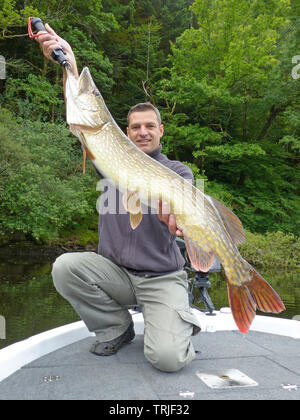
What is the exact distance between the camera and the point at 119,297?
2.58 m

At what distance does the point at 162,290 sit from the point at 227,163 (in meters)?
13.3

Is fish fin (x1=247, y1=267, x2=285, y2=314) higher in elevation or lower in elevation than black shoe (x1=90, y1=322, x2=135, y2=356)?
higher

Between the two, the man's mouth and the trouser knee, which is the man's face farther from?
the trouser knee

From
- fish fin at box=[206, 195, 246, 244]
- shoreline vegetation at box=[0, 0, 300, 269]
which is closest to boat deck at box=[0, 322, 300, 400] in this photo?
fish fin at box=[206, 195, 246, 244]

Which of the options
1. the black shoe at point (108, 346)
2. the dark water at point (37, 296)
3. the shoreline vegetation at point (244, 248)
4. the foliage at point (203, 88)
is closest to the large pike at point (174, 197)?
the black shoe at point (108, 346)

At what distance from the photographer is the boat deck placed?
1.87 m

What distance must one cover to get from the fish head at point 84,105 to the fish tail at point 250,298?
101 centimetres

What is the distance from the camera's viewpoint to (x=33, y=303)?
698 centimetres

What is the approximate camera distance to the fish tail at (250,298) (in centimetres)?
175

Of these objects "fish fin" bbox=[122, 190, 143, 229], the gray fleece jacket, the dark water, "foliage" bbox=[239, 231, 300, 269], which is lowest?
the dark water

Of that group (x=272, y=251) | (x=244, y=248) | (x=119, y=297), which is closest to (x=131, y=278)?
(x=119, y=297)

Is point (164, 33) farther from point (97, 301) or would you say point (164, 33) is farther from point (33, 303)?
point (97, 301)

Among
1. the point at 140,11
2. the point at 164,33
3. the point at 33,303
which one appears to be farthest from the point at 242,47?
the point at 33,303

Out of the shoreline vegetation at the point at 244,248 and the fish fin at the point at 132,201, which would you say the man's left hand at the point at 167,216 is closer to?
the fish fin at the point at 132,201
